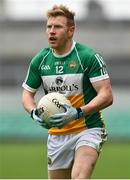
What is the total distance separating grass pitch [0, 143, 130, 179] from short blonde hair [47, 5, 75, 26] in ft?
25.5

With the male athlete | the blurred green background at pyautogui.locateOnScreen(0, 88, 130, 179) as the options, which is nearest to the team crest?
the male athlete

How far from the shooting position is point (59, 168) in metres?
11.1

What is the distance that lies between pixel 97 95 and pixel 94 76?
0.24 metres

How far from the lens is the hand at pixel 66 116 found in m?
10.5

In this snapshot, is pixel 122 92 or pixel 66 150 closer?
pixel 66 150

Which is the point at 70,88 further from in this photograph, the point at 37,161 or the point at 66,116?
the point at 37,161

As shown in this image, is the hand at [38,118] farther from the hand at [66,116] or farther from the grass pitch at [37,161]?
the grass pitch at [37,161]

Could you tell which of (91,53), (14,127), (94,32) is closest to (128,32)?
(94,32)

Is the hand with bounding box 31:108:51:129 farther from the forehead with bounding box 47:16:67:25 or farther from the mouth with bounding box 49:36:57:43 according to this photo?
the forehead with bounding box 47:16:67:25

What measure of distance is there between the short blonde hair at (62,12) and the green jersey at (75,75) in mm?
327

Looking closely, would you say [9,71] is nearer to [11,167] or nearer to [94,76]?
[11,167]

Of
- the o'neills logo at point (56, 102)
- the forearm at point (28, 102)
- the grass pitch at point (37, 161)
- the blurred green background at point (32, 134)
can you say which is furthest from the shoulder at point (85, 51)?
the blurred green background at point (32, 134)

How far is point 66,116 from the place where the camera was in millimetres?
10531

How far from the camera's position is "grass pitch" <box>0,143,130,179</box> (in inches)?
773
